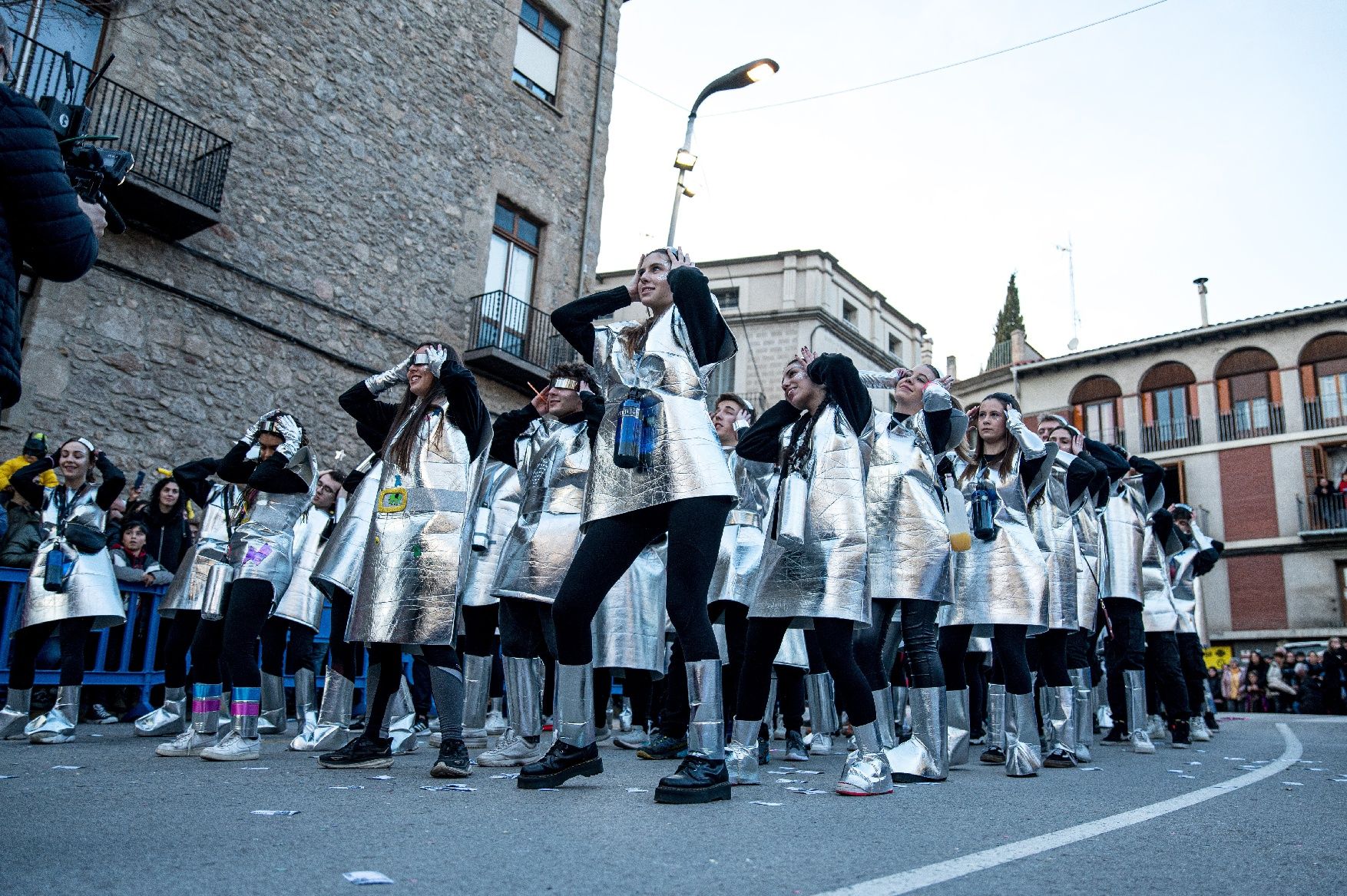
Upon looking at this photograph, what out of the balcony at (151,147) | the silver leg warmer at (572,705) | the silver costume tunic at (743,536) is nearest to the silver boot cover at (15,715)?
the silver leg warmer at (572,705)

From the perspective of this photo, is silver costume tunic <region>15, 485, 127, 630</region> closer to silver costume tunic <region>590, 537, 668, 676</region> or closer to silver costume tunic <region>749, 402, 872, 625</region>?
silver costume tunic <region>590, 537, 668, 676</region>

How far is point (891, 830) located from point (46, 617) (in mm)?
5661

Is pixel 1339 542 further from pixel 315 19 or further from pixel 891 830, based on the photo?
pixel 891 830

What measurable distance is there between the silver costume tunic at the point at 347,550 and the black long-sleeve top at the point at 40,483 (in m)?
2.44

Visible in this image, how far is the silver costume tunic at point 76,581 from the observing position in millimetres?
6383

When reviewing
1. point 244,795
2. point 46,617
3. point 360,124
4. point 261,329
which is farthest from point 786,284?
point 244,795

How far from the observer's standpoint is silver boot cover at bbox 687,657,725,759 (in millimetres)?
3710

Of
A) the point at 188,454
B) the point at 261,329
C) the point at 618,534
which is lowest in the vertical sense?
the point at 618,534

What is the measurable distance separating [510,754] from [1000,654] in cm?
275

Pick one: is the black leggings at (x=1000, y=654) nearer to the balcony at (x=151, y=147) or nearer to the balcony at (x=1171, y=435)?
the balcony at (x=151, y=147)

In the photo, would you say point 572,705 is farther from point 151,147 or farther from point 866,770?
point 151,147

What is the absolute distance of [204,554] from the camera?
6.34 m

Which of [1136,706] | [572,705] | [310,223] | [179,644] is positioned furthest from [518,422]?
[310,223]

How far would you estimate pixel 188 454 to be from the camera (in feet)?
40.3
